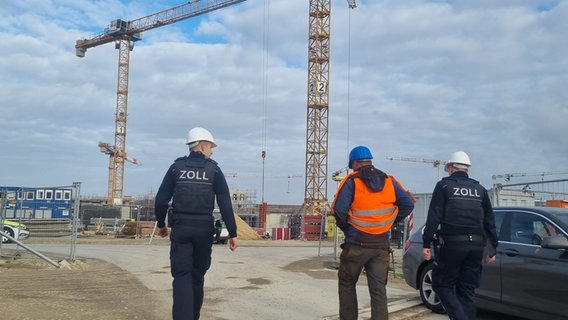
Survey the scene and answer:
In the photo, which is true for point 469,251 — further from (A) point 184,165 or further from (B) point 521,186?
(B) point 521,186

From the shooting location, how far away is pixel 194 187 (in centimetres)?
529

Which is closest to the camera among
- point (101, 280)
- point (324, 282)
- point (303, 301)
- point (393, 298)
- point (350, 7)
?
point (303, 301)

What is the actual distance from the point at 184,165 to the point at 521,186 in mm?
8980

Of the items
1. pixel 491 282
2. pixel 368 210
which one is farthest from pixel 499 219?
pixel 368 210

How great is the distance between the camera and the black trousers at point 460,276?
5578 millimetres

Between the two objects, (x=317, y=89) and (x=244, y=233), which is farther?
(x=317, y=89)

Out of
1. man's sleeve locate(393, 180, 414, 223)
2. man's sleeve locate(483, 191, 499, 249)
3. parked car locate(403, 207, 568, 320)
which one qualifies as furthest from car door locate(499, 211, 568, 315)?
man's sleeve locate(393, 180, 414, 223)

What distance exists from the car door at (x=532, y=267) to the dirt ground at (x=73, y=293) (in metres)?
4.26

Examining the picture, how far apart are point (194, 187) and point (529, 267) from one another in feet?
13.9

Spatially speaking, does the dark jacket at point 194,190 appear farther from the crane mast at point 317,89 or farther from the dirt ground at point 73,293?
the crane mast at point 317,89

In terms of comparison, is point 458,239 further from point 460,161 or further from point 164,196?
point 164,196

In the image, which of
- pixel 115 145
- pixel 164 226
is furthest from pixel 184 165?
pixel 115 145

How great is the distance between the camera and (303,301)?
8.31m

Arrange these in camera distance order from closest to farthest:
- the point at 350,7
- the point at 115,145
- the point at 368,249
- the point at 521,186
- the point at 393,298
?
the point at 368,249
the point at 393,298
the point at 521,186
the point at 350,7
the point at 115,145
